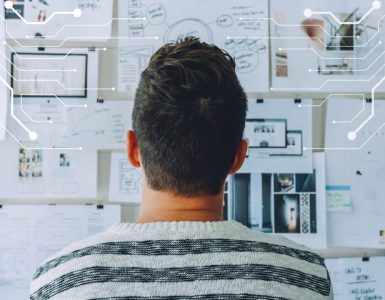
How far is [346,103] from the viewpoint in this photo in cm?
130

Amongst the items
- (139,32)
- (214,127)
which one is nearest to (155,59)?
(214,127)

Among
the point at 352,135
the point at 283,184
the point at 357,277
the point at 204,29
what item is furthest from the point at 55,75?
the point at 357,277

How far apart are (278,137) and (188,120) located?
702 mm

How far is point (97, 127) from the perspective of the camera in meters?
1.25

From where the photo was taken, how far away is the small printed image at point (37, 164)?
125cm

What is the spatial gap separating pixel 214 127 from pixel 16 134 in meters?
0.81

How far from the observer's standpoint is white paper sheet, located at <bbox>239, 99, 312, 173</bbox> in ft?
4.14

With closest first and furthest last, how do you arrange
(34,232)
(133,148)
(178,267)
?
1. (178,267)
2. (133,148)
3. (34,232)

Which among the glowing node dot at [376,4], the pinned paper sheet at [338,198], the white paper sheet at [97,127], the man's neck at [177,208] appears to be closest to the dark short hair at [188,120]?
the man's neck at [177,208]

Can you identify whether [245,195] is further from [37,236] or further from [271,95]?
[37,236]

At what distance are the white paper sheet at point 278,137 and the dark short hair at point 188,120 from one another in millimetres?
611

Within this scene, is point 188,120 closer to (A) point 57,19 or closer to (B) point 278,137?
(B) point 278,137

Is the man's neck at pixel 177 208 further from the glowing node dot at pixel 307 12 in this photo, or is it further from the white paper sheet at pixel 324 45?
the glowing node dot at pixel 307 12

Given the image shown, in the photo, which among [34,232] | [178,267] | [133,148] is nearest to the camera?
[178,267]
